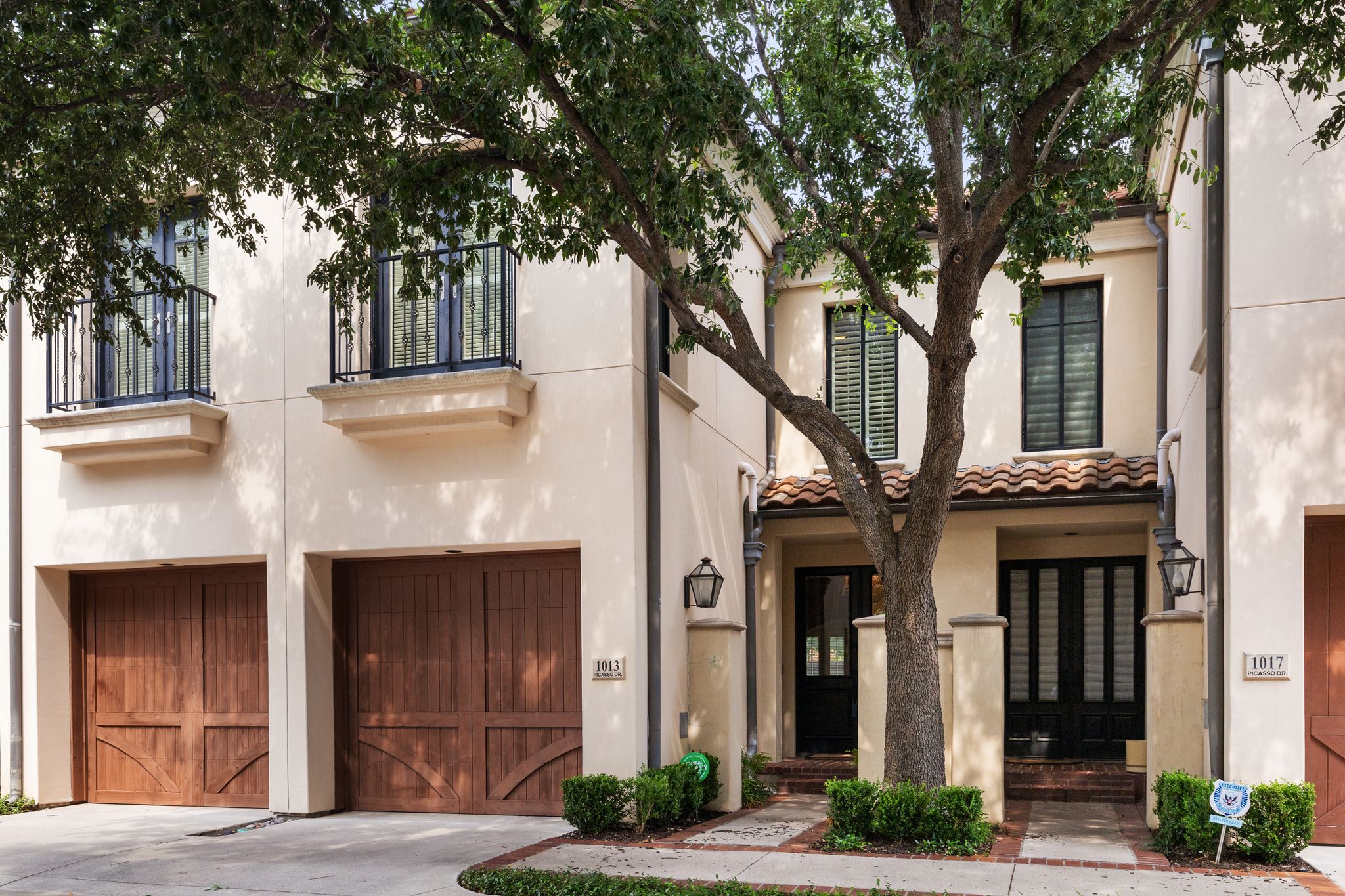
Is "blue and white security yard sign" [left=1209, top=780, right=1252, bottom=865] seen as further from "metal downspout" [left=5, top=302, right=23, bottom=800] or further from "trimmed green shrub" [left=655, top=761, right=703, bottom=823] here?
"metal downspout" [left=5, top=302, right=23, bottom=800]

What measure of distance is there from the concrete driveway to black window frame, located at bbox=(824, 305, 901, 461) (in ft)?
21.7

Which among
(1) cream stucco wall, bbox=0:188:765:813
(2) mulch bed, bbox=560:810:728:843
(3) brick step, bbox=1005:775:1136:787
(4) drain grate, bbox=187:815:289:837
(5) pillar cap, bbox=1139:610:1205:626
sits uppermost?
(1) cream stucco wall, bbox=0:188:765:813

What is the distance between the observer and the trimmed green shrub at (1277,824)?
8.01 m

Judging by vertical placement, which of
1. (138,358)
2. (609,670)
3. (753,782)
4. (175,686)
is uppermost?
(138,358)

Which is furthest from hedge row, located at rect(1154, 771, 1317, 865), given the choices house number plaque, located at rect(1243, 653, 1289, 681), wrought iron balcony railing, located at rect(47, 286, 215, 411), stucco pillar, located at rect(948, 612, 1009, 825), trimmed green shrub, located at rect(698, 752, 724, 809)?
wrought iron balcony railing, located at rect(47, 286, 215, 411)

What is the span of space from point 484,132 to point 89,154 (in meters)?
2.88

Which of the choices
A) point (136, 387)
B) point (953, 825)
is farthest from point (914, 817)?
point (136, 387)

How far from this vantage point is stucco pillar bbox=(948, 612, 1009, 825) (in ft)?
32.3

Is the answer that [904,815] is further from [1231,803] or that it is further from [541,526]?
[541,526]

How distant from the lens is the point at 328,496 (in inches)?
432

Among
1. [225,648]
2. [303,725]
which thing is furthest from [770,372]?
[225,648]

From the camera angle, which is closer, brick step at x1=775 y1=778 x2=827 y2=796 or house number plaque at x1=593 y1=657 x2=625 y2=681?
house number plaque at x1=593 y1=657 x2=625 y2=681

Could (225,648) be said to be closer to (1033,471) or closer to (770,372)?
(770,372)

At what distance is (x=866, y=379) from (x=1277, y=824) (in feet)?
26.0
